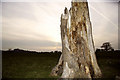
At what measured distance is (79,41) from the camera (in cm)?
725

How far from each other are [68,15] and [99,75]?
3646mm

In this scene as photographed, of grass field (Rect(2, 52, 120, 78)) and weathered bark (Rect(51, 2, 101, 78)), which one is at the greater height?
weathered bark (Rect(51, 2, 101, 78))

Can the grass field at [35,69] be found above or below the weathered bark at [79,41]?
below

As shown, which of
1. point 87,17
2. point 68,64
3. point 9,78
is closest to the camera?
point 68,64

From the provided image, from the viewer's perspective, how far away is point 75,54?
7168 millimetres

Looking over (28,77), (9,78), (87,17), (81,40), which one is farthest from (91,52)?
(9,78)

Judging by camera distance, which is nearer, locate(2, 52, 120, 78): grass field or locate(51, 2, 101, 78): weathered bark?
locate(51, 2, 101, 78): weathered bark

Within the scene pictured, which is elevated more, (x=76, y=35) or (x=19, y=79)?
(x=76, y=35)

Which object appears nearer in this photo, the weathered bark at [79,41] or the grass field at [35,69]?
the weathered bark at [79,41]

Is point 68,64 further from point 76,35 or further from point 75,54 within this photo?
point 76,35

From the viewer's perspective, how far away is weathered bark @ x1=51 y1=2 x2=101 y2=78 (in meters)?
6.67

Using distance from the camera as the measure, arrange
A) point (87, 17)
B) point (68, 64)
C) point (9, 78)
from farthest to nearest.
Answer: point (87, 17) < point (9, 78) < point (68, 64)

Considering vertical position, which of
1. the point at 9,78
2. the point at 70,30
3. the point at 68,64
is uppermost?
the point at 70,30

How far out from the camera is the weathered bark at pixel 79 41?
21.9 feet
